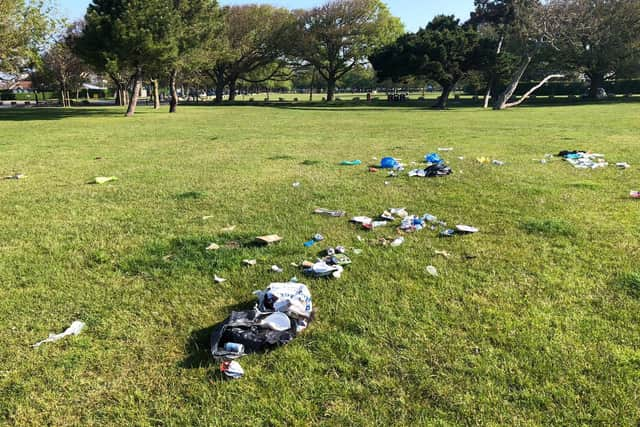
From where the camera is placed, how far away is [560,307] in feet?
9.56

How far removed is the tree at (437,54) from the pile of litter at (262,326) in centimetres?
3241

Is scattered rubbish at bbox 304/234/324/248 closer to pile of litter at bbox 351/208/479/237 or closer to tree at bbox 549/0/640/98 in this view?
pile of litter at bbox 351/208/479/237

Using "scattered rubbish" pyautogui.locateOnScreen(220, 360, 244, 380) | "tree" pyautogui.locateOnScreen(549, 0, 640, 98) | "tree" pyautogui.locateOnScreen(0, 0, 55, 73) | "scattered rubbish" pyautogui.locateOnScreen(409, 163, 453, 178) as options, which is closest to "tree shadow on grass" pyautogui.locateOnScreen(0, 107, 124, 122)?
"tree" pyautogui.locateOnScreen(0, 0, 55, 73)

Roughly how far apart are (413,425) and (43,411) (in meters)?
1.85

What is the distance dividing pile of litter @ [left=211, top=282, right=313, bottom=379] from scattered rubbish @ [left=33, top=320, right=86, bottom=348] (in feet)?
3.01

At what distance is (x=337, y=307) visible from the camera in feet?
9.80

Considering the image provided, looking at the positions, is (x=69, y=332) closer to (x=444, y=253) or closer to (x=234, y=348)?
(x=234, y=348)

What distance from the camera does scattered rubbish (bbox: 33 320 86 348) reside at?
2676 mm

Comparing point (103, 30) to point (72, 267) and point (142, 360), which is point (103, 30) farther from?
point (142, 360)

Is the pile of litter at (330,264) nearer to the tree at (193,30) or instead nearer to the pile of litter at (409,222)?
the pile of litter at (409,222)

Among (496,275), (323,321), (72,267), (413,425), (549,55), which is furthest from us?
(549,55)

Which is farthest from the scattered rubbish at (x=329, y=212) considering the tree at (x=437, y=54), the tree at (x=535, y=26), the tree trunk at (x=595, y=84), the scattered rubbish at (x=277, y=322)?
the tree trunk at (x=595, y=84)

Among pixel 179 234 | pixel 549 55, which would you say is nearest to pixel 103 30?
pixel 179 234

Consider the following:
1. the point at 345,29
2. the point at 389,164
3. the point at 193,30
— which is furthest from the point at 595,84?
the point at 389,164
